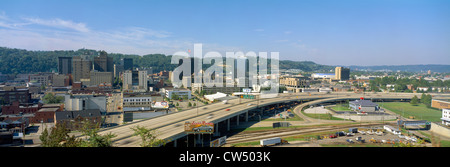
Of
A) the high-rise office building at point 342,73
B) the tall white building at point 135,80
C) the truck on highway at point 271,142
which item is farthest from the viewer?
the high-rise office building at point 342,73

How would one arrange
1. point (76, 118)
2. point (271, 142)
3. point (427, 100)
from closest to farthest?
1. point (271, 142)
2. point (76, 118)
3. point (427, 100)

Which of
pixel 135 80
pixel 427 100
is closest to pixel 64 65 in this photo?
pixel 135 80

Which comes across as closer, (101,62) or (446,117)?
(446,117)

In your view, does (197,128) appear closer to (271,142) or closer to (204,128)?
(204,128)

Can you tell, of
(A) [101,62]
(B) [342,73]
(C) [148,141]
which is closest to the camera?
(C) [148,141]

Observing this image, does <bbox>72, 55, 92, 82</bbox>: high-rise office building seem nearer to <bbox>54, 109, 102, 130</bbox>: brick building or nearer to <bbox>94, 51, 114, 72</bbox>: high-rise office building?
<bbox>94, 51, 114, 72</bbox>: high-rise office building

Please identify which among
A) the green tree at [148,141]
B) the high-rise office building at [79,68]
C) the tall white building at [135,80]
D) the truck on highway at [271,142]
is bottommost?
the truck on highway at [271,142]

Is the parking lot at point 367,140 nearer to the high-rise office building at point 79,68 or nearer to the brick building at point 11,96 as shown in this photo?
the brick building at point 11,96

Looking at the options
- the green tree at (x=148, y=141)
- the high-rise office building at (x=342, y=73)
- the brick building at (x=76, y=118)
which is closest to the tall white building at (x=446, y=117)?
the green tree at (x=148, y=141)

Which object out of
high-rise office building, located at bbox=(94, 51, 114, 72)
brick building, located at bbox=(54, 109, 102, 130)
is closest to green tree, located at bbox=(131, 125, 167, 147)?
brick building, located at bbox=(54, 109, 102, 130)
